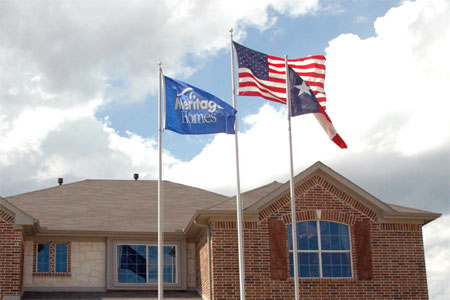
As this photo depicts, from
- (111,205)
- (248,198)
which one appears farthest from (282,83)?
(111,205)

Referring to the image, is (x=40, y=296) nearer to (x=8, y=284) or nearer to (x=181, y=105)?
(x=8, y=284)

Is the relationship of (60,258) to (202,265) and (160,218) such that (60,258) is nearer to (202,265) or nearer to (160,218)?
(202,265)

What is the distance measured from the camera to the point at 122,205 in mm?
25594

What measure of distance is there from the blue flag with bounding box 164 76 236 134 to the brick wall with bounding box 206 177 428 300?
4.29 m

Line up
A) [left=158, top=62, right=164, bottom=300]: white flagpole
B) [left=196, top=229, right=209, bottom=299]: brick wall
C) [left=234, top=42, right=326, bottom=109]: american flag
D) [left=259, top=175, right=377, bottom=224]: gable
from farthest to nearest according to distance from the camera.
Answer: [left=196, top=229, right=209, bottom=299]: brick wall < [left=259, top=175, right=377, bottom=224]: gable < [left=234, top=42, right=326, bottom=109]: american flag < [left=158, top=62, right=164, bottom=300]: white flagpole

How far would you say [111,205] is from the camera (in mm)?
25516

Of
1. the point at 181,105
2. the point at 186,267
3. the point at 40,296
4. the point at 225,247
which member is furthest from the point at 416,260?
the point at 40,296

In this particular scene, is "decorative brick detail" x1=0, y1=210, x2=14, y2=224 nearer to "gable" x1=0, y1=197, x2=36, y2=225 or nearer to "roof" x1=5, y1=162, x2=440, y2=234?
"gable" x1=0, y1=197, x2=36, y2=225

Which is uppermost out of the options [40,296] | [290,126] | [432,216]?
[290,126]

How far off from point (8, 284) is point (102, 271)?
3656mm

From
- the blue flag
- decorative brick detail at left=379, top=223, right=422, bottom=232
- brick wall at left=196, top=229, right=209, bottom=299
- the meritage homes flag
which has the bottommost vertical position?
brick wall at left=196, top=229, right=209, bottom=299

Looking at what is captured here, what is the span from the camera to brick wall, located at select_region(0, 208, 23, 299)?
2028 cm

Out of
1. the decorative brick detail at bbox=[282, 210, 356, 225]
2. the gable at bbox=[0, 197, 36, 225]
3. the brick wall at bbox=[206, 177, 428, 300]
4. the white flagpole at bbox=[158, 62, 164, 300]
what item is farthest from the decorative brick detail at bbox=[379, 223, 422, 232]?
the gable at bbox=[0, 197, 36, 225]

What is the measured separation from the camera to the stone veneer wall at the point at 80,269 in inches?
891
